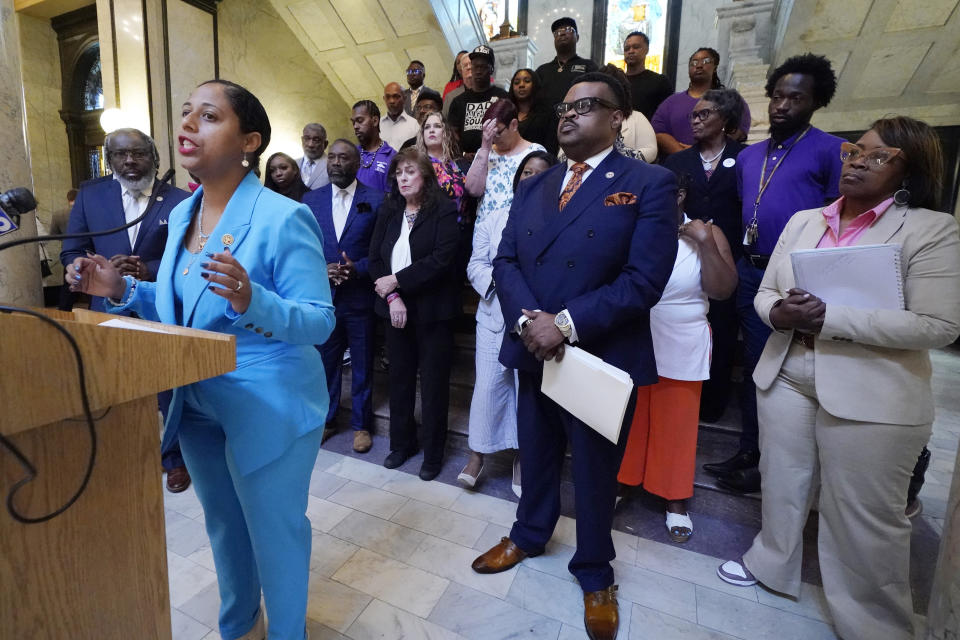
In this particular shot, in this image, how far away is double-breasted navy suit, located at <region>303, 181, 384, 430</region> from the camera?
3.30 metres

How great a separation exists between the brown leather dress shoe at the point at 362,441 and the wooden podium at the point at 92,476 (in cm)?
224

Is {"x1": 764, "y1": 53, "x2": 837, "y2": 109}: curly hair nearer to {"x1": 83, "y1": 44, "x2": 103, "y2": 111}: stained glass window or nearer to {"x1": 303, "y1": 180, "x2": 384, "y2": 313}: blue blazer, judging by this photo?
{"x1": 303, "y1": 180, "x2": 384, "y2": 313}: blue blazer

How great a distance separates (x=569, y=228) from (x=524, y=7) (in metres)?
8.01

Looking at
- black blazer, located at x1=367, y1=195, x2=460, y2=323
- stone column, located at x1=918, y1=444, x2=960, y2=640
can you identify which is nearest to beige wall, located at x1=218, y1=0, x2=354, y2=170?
black blazer, located at x1=367, y1=195, x2=460, y2=323

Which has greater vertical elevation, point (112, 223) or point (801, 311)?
point (112, 223)

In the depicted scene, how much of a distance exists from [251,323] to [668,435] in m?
2.00

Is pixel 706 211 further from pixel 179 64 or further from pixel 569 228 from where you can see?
pixel 179 64

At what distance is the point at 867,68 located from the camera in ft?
18.1

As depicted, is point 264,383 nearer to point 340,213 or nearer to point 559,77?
point 340,213

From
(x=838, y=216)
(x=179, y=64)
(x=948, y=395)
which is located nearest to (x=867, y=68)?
(x=948, y=395)

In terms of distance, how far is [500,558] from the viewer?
2135 millimetres

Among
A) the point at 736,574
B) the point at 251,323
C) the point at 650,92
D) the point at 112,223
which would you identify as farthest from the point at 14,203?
the point at 650,92

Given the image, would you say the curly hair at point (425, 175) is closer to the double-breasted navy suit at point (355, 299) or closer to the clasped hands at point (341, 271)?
the double-breasted navy suit at point (355, 299)

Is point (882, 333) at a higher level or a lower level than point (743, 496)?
higher
